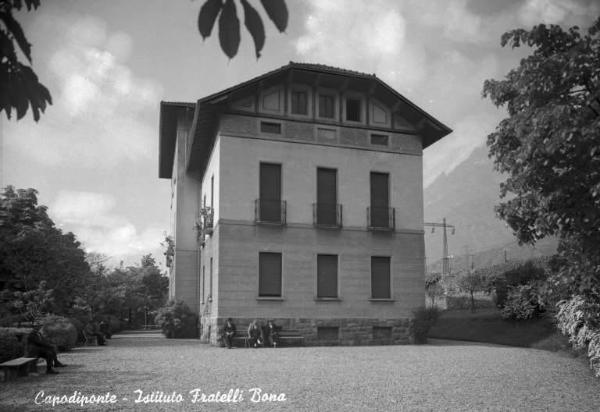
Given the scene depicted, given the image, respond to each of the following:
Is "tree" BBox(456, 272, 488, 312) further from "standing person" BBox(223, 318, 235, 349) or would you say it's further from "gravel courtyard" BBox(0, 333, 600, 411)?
"gravel courtyard" BBox(0, 333, 600, 411)

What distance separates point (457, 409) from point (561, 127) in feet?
15.2

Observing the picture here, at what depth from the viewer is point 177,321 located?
2778cm

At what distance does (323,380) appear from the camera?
36.3 ft

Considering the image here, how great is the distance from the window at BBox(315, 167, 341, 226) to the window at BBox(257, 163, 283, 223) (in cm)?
163

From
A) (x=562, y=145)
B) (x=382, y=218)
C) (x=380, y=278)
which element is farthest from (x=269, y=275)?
(x=562, y=145)

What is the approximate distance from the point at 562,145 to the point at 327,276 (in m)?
14.3

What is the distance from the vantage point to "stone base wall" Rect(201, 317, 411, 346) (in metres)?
22.0

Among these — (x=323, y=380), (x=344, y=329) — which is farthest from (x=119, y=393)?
(x=344, y=329)

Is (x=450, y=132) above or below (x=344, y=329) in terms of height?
above

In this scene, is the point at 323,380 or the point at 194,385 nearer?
the point at 194,385

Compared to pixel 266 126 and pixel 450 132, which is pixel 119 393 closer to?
pixel 266 126

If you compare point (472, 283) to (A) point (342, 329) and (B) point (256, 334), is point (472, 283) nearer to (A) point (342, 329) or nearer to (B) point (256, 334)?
(A) point (342, 329)

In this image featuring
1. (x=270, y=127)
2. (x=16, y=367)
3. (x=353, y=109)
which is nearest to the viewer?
(x=16, y=367)

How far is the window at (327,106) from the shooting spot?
24.0m
